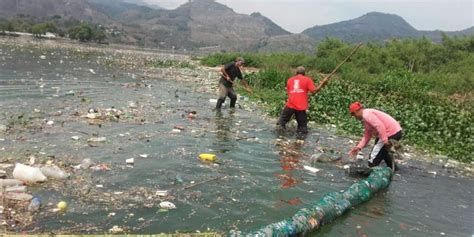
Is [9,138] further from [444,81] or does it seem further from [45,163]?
[444,81]

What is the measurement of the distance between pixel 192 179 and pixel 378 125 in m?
3.63

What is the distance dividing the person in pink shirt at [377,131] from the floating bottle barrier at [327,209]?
575 millimetres

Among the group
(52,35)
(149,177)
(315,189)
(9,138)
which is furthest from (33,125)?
(52,35)

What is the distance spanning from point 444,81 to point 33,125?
66.4 ft

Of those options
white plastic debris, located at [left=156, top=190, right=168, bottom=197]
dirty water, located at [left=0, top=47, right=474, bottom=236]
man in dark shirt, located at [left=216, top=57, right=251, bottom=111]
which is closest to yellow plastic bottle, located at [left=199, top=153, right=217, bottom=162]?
dirty water, located at [left=0, top=47, right=474, bottom=236]

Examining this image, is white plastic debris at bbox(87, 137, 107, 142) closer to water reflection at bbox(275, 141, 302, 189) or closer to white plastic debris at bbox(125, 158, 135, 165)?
white plastic debris at bbox(125, 158, 135, 165)

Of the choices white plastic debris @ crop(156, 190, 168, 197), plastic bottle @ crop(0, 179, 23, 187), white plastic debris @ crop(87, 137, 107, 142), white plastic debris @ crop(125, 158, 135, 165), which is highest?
plastic bottle @ crop(0, 179, 23, 187)

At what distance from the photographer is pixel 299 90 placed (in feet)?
38.8

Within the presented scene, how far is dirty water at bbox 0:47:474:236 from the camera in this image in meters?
5.84

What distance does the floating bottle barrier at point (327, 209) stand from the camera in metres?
5.14

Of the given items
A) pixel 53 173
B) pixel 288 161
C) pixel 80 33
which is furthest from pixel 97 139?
pixel 80 33

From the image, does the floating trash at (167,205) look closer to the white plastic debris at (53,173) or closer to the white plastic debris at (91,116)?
the white plastic debris at (53,173)

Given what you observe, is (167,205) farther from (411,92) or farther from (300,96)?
(411,92)

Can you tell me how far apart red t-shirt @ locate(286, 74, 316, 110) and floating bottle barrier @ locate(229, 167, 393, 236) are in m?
3.94
